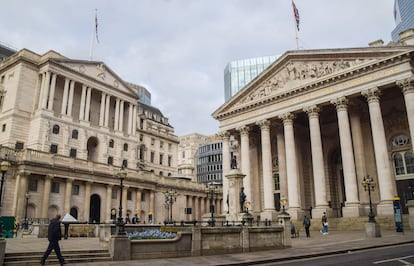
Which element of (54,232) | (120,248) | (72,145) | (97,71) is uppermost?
(97,71)

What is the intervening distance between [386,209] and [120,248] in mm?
24663

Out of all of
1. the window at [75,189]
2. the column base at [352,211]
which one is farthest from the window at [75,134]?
the column base at [352,211]

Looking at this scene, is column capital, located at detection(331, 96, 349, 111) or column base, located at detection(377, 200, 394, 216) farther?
column capital, located at detection(331, 96, 349, 111)

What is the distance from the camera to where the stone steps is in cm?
1384

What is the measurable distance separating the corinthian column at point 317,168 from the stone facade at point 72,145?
70.8 ft

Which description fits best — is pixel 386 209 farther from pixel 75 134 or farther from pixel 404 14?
pixel 404 14

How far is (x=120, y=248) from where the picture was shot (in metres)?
15.3

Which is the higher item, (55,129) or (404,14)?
(404,14)

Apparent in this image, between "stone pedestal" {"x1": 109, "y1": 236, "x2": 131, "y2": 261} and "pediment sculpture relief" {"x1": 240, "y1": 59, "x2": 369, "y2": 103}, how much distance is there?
96.6ft

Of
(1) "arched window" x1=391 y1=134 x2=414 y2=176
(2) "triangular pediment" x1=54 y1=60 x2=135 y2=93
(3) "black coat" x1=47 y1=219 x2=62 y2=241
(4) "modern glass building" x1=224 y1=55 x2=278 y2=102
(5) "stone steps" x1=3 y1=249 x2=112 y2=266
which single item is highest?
(4) "modern glass building" x1=224 y1=55 x2=278 y2=102

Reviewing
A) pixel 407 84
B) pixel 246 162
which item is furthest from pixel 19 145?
pixel 407 84

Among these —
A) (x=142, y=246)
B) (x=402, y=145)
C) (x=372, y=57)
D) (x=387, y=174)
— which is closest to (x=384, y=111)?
→ (x=402, y=145)

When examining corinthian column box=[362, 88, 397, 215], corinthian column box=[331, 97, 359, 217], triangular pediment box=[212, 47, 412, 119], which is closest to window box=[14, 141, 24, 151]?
triangular pediment box=[212, 47, 412, 119]

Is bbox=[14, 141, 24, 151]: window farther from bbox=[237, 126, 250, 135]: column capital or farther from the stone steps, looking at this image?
the stone steps
